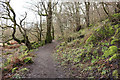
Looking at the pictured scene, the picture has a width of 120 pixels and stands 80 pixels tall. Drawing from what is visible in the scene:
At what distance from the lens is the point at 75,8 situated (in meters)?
14.2

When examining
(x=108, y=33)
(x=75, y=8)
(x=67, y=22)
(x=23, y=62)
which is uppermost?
(x=75, y=8)

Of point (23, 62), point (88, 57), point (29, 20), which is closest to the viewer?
point (88, 57)

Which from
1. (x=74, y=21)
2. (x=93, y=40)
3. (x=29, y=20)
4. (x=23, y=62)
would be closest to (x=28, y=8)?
(x=29, y=20)

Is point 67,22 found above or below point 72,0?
below

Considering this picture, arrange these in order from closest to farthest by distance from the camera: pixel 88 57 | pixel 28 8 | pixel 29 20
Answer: pixel 88 57
pixel 28 8
pixel 29 20

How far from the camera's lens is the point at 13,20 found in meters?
13.8

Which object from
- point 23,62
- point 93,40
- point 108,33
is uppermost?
point 108,33

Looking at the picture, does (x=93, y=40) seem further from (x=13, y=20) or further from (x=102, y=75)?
(x=13, y=20)

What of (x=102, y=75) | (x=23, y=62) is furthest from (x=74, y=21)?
(x=102, y=75)

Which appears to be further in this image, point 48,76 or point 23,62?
point 23,62

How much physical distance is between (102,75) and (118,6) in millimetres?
6827

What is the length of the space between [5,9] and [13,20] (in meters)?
1.76

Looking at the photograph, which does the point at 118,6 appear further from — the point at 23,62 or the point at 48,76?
the point at 23,62

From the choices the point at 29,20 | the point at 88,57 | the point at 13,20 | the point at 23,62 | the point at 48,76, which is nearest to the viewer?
the point at 48,76
